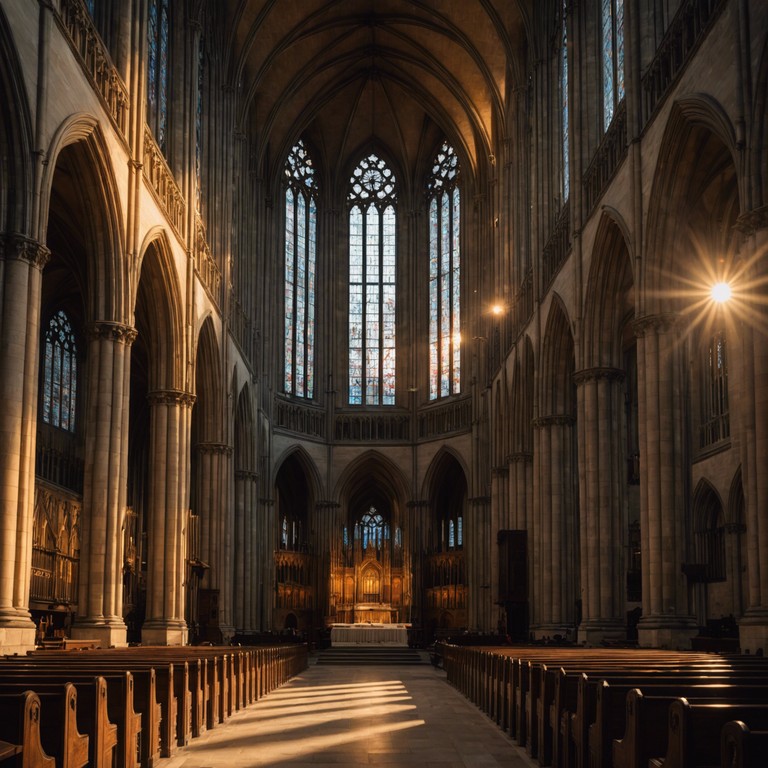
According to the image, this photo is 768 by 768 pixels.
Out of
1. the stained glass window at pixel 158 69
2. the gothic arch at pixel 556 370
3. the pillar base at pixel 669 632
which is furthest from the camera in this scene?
the gothic arch at pixel 556 370

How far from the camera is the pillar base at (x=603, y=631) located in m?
24.0

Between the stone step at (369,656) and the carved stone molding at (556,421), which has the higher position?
the carved stone molding at (556,421)

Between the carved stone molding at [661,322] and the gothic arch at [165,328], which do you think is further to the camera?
the gothic arch at [165,328]

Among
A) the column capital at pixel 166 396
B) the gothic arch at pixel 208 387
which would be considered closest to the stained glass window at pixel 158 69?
the column capital at pixel 166 396

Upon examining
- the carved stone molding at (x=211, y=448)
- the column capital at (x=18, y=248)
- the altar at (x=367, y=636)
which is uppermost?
the column capital at (x=18, y=248)

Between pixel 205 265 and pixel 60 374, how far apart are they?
306 inches

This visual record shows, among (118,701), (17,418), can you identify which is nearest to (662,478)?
(17,418)

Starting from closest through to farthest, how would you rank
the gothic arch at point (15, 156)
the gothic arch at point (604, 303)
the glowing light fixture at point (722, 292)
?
the gothic arch at point (15, 156) < the glowing light fixture at point (722, 292) < the gothic arch at point (604, 303)

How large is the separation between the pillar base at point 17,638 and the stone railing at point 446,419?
105ft

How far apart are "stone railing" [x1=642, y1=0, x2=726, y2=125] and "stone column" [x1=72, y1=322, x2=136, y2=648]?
1147 centimetres

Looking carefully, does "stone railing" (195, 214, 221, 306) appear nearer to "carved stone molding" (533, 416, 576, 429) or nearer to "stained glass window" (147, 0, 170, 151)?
"stained glass window" (147, 0, 170, 151)

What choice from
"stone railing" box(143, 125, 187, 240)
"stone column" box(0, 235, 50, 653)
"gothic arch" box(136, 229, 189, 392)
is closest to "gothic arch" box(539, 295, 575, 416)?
"gothic arch" box(136, 229, 189, 392)

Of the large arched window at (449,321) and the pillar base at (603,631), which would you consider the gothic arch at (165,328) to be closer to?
the pillar base at (603,631)

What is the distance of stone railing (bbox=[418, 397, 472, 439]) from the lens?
4666 centimetres
